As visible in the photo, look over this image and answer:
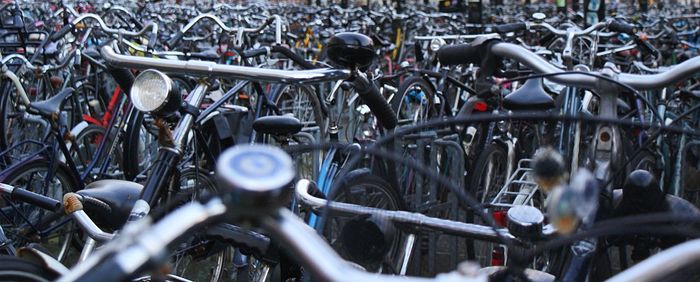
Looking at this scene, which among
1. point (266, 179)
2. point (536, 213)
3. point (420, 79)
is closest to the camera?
point (266, 179)

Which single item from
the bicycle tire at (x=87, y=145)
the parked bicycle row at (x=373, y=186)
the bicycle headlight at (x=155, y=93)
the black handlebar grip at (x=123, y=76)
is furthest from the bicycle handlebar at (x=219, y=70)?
the bicycle tire at (x=87, y=145)

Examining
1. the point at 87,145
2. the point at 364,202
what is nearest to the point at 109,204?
the point at 364,202

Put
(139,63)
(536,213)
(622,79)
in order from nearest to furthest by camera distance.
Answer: (536,213), (622,79), (139,63)

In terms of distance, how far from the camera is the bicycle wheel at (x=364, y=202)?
5.22 ft

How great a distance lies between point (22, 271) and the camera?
193 cm

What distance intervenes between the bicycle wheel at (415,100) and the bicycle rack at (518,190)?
3.15 metres

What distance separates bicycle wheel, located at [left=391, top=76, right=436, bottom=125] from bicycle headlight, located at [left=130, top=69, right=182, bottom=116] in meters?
2.72

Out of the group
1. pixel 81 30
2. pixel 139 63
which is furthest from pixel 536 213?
pixel 81 30

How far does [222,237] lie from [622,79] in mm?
1126

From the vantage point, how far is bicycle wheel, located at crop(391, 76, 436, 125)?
5.22 m

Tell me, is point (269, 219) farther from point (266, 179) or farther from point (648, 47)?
point (648, 47)

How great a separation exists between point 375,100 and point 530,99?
581 millimetres

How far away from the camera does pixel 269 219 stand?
33.8 inches

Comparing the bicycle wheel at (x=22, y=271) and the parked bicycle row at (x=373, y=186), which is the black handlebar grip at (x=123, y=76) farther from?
the bicycle wheel at (x=22, y=271)
